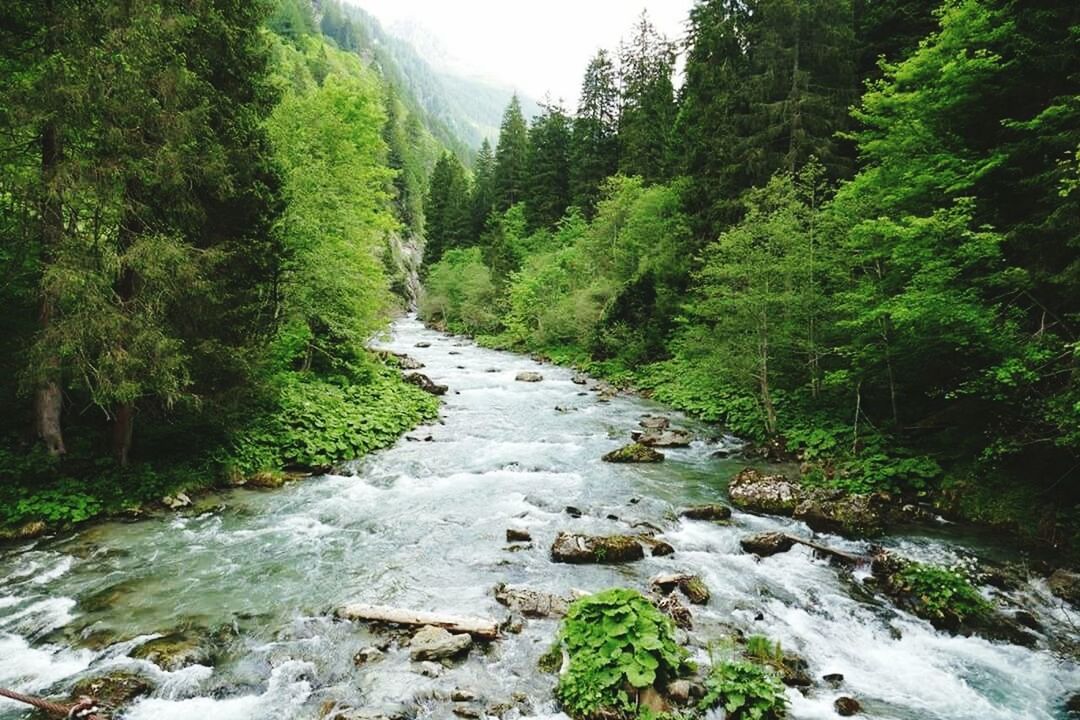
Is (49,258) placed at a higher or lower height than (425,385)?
higher

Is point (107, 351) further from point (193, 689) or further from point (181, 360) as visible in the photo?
point (193, 689)

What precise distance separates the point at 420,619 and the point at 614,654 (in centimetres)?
289

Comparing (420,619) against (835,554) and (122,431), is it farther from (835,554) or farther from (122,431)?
(122,431)

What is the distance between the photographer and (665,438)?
57.9 ft

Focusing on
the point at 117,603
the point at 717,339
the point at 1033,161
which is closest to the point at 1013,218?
the point at 1033,161

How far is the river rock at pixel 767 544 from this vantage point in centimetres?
991

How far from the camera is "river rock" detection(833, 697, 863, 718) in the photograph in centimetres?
600

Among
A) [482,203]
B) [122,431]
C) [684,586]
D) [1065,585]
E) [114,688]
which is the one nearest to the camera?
[114,688]

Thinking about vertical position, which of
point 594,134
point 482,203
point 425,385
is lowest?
point 425,385

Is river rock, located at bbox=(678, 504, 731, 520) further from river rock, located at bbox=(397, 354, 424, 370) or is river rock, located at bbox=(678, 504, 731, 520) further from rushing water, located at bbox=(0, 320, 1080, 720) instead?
river rock, located at bbox=(397, 354, 424, 370)

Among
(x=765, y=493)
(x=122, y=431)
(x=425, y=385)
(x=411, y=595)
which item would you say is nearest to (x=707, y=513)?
(x=765, y=493)

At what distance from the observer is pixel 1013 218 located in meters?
11.5

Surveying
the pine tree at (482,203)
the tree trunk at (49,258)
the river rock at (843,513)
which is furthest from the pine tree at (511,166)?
the river rock at (843,513)

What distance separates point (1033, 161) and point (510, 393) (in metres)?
19.2
